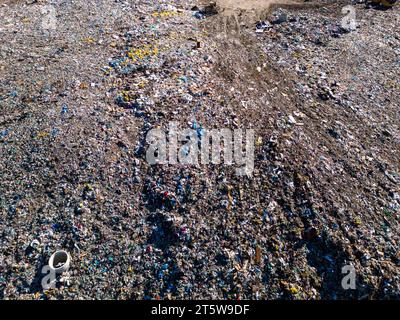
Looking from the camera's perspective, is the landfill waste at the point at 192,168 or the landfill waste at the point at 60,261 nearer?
the landfill waste at the point at 60,261

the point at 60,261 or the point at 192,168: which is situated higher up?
the point at 192,168

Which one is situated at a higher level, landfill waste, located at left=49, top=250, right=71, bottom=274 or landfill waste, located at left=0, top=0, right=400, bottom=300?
landfill waste, located at left=0, top=0, right=400, bottom=300

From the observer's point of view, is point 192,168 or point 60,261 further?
point 192,168

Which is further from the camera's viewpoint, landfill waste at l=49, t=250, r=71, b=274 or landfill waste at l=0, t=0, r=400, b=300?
landfill waste at l=0, t=0, r=400, b=300

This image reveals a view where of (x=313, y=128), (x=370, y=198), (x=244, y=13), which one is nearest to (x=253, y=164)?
(x=313, y=128)

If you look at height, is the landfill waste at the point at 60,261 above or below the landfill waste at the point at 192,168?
below

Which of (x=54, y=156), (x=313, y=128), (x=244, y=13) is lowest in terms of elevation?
(x=54, y=156)

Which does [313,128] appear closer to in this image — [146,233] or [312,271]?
[312,271]
